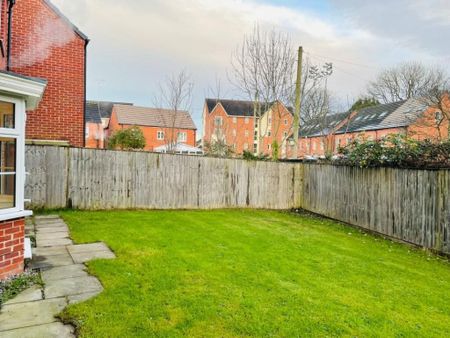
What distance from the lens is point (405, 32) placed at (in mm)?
17406

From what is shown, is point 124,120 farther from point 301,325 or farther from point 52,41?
point 301,325

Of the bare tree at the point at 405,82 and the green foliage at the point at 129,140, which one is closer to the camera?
the green foliage at the point at 129,140

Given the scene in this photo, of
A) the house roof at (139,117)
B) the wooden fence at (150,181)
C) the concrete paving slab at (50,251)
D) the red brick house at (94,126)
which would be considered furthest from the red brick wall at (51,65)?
the house roof at (139,117)

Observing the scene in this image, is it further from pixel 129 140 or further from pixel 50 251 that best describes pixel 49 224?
pixel 129 140

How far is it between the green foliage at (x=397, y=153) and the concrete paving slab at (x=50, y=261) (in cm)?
677

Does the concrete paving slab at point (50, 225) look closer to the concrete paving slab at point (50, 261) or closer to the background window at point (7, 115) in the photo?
the concrete paving slab at point (50, 261)

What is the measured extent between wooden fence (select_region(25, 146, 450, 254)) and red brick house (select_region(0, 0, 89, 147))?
2.95ft

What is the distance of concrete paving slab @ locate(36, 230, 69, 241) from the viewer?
580 cm

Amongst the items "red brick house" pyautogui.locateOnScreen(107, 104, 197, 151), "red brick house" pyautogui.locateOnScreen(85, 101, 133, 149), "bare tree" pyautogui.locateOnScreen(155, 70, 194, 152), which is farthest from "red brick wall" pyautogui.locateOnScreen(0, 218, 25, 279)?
"red brick house" pyautogui.locateOnScreen(107, 104, 197, 151)

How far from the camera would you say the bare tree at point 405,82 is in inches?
1037

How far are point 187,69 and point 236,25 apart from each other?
353 centimetres

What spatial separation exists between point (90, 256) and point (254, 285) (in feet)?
8.11

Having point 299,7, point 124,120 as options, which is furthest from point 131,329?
point 124,120

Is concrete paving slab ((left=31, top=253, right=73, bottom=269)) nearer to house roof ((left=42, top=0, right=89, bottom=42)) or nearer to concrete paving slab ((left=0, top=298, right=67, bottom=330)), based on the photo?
concrete paving slab ((left=0, top=298, right=67, bottom=330))
